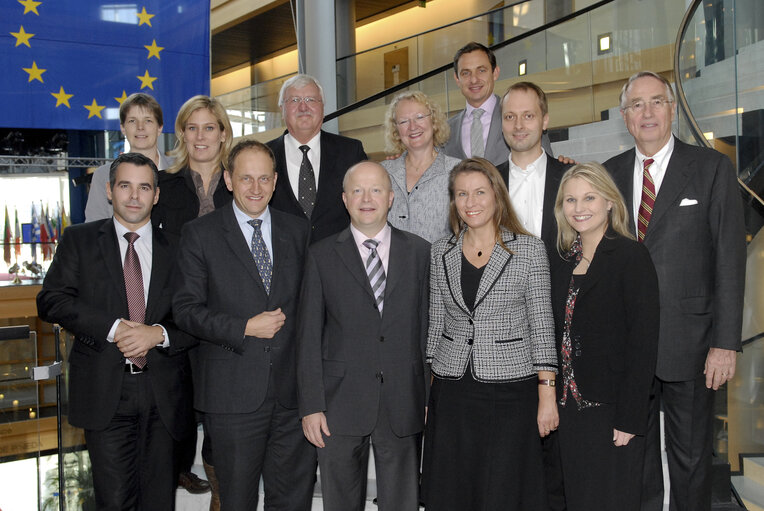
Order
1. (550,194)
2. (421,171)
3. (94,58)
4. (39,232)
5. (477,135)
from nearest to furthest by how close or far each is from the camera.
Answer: (550,194), (421,171), (477,135), (94,58), (39,232)

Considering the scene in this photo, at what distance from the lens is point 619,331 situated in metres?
2.52

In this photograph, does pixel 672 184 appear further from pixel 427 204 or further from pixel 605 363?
pixel 427 204

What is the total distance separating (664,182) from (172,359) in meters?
2.13

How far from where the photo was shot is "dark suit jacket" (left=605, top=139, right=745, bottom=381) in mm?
2713

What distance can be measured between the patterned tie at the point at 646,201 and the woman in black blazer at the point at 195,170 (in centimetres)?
188

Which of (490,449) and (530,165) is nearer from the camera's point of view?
(490,449)

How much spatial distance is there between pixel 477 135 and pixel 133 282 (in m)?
2.08

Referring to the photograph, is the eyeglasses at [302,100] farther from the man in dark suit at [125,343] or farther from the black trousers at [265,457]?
the black trousers at [265,457]

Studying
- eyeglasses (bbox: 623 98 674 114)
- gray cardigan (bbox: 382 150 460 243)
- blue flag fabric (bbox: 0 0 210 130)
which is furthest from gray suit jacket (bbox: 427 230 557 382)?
blue flag fabric (bbox: 0 0 210 130)

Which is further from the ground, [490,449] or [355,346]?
[355,346]

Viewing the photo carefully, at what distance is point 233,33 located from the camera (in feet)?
Answer: 53.4

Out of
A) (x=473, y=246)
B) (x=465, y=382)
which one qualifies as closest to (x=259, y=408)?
(x=465, y=382)

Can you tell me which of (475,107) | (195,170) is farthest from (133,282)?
(475,107)

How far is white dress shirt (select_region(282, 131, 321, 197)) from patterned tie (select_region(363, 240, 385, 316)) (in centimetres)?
96
